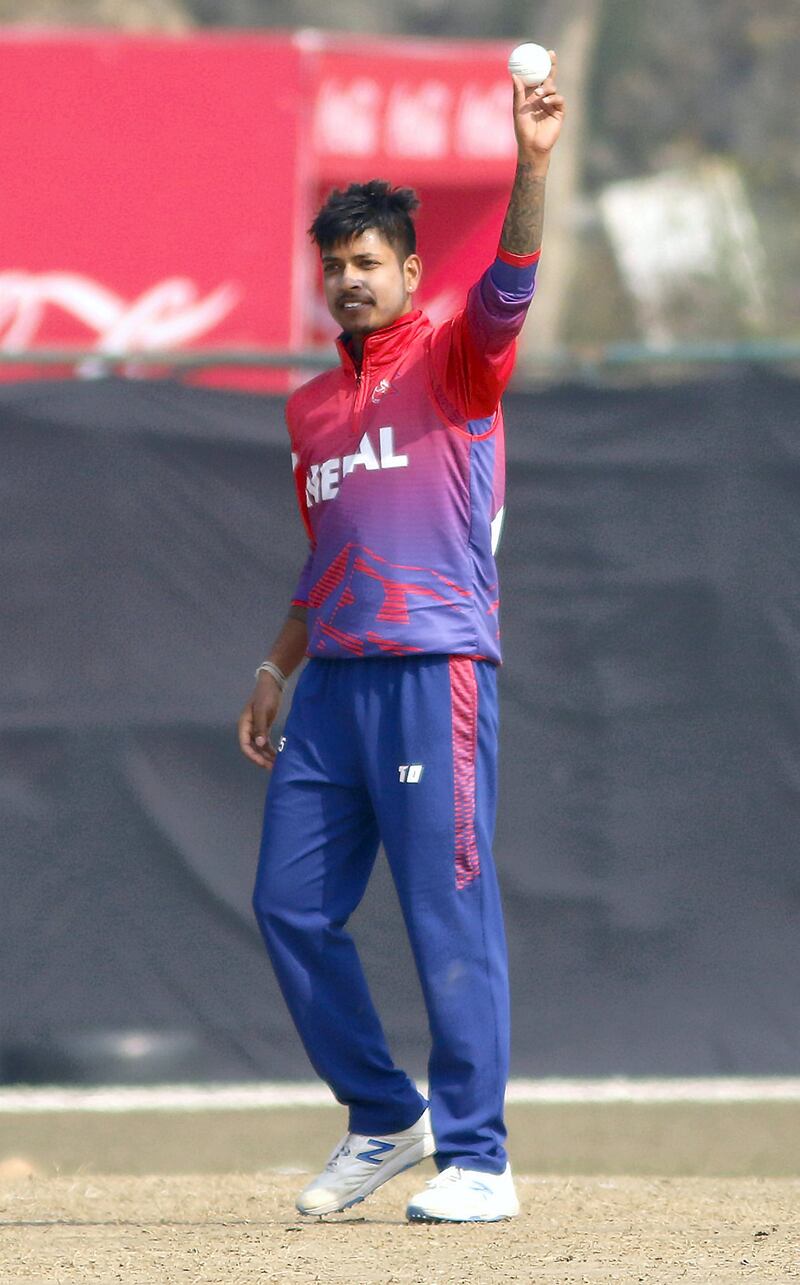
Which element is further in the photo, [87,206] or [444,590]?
[87,206]

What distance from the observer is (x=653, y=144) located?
34531 mm

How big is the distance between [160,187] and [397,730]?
7503mm

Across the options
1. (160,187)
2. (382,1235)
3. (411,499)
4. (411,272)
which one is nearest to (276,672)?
(411,499)

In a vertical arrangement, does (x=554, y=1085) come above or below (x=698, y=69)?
below

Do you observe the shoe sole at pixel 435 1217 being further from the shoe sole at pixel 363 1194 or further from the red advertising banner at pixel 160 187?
the red advertising banner at pixel 160 187

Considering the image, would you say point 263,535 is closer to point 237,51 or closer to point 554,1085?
point 554,1085

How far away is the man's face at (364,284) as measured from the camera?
15.2ft

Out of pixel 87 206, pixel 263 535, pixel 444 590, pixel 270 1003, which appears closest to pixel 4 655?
pixel 263 535

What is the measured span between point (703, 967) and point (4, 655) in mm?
2041

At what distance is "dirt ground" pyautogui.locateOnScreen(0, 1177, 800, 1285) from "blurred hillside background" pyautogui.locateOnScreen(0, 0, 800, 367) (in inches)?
629

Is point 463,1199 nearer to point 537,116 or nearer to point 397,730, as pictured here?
point 397,730

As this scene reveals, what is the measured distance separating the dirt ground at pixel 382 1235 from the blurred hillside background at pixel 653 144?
15970 mm

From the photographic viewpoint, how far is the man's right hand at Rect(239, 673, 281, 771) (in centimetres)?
491

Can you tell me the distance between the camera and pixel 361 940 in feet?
18.7
